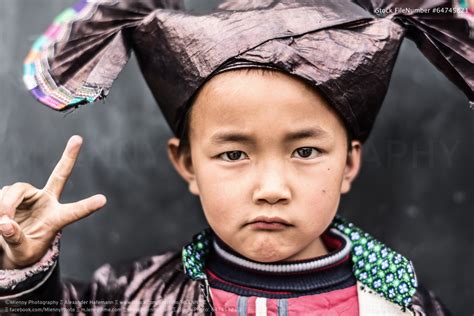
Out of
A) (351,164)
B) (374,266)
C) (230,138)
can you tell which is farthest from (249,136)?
(374,266)

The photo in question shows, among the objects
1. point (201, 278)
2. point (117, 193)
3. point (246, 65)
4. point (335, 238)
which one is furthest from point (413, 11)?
point (117, 193)

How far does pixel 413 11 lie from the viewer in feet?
4.89

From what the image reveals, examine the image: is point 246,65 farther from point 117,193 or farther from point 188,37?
point 117,193

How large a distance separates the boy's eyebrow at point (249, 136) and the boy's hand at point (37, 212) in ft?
0.82

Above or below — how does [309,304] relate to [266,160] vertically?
below

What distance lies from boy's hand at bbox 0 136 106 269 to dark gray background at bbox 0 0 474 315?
482 millimetres

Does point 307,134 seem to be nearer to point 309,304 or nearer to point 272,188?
point 272,188

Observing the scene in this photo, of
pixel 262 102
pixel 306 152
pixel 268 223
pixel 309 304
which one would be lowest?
pixel 309 304

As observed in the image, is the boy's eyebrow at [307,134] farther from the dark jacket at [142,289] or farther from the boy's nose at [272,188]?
the dark jacket at [142,289]

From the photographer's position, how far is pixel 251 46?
4.44 ft

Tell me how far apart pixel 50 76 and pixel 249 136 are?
43 cm

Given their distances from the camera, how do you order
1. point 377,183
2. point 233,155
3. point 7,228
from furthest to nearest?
point 377,183
point 233,155
point 7,228

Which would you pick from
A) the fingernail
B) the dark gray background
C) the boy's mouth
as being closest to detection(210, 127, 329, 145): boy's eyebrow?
the boy's mouth

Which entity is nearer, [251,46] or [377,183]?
[251,46]
